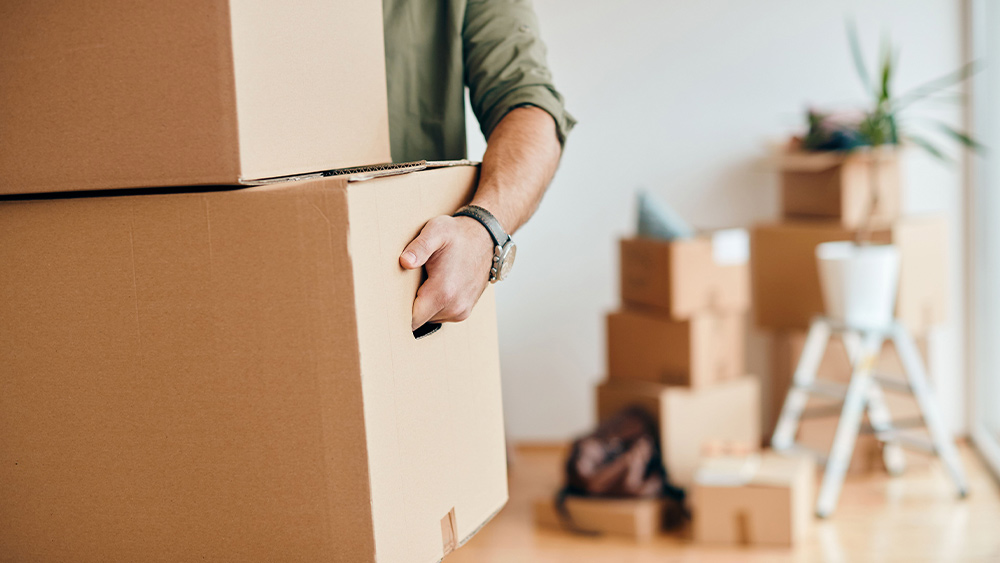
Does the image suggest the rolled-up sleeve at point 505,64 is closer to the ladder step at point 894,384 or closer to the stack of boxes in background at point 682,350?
the stack of boxes in background at point 682,350

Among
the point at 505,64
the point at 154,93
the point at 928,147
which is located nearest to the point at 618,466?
the point at 928,147

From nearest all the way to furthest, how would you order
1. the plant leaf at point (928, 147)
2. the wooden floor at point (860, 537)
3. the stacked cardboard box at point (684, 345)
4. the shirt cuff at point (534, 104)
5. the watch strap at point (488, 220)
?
the watch strap at point (488, 220) < the shirt cuff at point (534, 104) < the wooden floor at point (860, 537) < the plant leaf at point (928, 147) < the stacked cardboard box at point (684, 345)

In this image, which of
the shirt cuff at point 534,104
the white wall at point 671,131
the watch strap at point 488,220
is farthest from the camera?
the white wall at point 671,131

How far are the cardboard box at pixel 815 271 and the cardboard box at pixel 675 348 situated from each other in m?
0.28

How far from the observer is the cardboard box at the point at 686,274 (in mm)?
2797

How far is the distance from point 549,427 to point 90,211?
3.01m

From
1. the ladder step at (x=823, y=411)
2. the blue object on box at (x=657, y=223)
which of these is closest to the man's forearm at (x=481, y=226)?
the blue object on box at (x=657, y=223)

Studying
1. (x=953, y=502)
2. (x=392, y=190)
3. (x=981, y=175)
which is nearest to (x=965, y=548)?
(x=953, y=502)

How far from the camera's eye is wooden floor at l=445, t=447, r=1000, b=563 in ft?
7.95

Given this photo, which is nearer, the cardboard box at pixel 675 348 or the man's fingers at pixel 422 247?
the man's fingers at pixel 422 247

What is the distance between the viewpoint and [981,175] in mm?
3215

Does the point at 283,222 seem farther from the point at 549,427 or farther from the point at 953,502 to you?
the point at 549,427

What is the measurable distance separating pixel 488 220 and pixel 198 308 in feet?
0.90

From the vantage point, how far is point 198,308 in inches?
25.8
